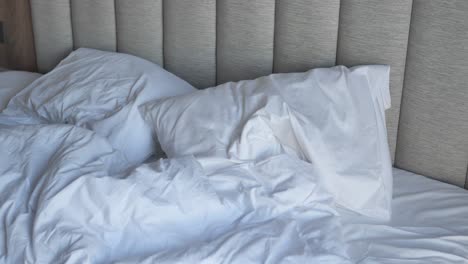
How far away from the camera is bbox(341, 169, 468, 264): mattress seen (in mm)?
1198

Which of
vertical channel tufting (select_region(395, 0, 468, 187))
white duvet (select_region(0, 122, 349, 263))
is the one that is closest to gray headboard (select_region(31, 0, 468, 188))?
vertical channel tufting (select_region(395, 0, 468, 187))

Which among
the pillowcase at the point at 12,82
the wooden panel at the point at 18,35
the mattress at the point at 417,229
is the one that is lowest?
the mattress at the point at 417,229

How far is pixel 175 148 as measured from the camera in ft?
4.78

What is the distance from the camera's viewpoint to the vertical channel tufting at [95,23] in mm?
1993

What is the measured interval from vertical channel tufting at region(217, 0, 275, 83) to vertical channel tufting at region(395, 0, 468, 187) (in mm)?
435

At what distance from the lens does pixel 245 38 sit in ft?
5.70

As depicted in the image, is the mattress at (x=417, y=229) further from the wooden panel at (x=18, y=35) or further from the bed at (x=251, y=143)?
the wooden panel at (x=18, y=35)

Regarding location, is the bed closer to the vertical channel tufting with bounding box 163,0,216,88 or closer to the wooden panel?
the vertical channel tufting with bounding box 163,0,216,88

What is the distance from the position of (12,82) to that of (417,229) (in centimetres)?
150

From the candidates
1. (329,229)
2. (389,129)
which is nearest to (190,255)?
(329,229)

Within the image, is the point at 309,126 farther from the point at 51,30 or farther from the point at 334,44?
the point at 51,30

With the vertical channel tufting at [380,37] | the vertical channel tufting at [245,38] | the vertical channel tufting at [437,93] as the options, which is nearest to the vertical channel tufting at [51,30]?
the vertical channel tufting at [245,38]

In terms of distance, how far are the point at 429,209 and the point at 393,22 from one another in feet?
1.63

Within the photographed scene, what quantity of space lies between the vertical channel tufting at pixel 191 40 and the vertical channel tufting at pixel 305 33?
0.25 m
